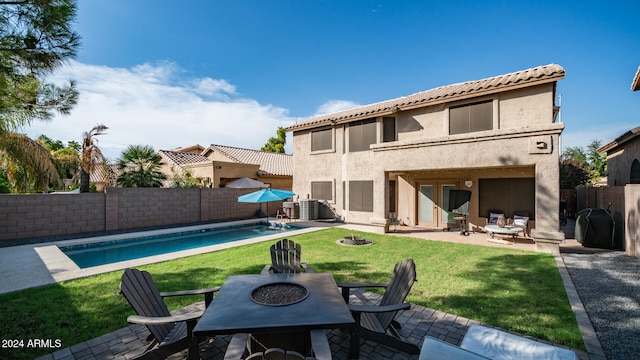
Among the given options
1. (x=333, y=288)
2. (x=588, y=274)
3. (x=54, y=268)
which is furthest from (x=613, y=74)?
(x=54, y=268)

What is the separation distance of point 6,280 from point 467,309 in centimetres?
1077

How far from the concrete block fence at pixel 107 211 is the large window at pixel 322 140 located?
6.68m

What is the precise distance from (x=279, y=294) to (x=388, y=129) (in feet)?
46.0

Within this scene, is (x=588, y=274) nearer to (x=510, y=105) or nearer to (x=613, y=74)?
(x=510, y=105)

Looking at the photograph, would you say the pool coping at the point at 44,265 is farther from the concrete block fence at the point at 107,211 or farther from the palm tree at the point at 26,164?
the palm tree at the point at 26,164

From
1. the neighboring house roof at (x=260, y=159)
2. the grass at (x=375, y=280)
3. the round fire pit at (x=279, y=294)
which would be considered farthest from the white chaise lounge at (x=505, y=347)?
the neighboring house roof at (x=260, y=159)

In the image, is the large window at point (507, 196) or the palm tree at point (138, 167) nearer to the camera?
the large window at point (507, 196)

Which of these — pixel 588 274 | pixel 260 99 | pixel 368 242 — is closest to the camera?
pixel 588 274

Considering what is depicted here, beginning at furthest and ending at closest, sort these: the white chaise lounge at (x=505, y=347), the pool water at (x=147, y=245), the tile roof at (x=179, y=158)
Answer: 1. the tile roof at (x=179, y=158)
2. the pool water at (x=147, y=245)
3. the white chaise lounge at (x=505, y=347)

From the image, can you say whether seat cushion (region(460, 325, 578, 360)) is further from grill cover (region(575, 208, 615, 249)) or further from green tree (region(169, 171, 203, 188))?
green tree (region(169, 171, 203, 188))

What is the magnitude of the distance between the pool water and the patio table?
8.80m

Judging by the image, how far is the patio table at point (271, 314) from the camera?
2.81 meters

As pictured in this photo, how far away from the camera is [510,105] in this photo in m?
12.4

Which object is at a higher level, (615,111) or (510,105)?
(615,111)
